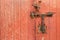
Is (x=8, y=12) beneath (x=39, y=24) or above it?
above

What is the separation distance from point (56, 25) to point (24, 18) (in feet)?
1.00

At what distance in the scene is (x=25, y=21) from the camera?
1.33 meters

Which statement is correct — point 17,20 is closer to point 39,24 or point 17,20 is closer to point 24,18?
point 24,18

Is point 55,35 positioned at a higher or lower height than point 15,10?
lower

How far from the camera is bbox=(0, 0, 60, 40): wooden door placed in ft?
4.21

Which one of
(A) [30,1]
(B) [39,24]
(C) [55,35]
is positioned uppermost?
(A) [30,1]

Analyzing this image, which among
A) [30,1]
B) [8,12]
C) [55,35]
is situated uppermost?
[30,1]

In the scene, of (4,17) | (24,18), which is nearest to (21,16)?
(24,18)

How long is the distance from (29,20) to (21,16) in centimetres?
9

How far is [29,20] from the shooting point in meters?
1.32

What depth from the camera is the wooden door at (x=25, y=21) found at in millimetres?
1284

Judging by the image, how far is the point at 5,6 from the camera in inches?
53.1

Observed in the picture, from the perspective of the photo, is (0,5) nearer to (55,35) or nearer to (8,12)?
(8,12)

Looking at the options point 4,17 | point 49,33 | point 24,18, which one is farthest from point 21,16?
point 49,33
